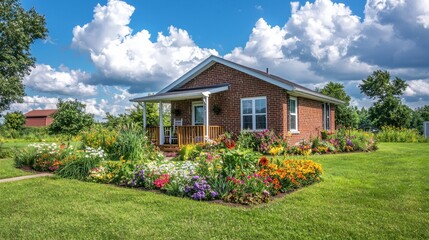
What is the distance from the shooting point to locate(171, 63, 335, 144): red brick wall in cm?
1409

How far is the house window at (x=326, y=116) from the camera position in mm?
19172

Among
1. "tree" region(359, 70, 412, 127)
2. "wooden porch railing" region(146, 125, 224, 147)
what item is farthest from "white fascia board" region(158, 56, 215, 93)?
"tree" region(359, 70, 412, 127)

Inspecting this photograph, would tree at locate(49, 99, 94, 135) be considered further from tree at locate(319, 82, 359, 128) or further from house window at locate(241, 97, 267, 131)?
tree at locate(319, 82, 359, 128)

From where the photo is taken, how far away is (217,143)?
13.6 metres

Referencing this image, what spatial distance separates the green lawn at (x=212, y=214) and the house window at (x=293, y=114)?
26.8 ft

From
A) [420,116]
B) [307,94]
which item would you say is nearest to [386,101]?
[420,116]

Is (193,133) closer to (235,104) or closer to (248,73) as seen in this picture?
(235,104)

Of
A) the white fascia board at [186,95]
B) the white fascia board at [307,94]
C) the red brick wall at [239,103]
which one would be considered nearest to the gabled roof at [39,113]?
the white fascia board at [186,95]

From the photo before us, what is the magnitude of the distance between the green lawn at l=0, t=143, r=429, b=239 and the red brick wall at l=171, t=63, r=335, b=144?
7.45 metres

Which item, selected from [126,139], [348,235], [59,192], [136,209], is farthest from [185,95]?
[348,235]

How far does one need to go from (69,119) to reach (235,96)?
17.5 metres

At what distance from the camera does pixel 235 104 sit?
15203 mm

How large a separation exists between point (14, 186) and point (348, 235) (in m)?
6.76

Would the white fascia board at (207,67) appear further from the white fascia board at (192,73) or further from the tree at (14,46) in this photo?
the tree at (14,46)
